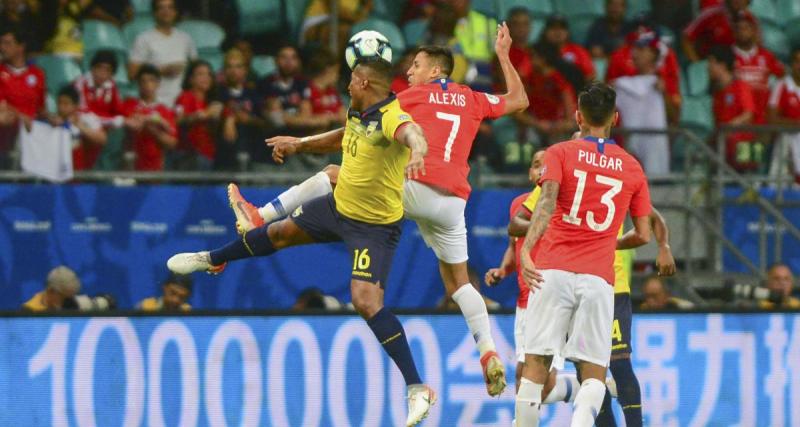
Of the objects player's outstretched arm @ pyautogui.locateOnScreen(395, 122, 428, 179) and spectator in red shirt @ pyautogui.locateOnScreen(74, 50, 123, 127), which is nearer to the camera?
player's outstretched arm @ pyautogui.locateOnScreen(395, 122, 428, 179)

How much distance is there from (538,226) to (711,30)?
8660 mm

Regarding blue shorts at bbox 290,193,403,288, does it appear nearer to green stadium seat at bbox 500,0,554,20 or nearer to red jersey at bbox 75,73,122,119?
red jersey at bbox 75,73,122,119

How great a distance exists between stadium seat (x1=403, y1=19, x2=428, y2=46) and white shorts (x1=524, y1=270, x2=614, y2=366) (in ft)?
21.2

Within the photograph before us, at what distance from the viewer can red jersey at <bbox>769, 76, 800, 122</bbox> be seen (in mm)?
17594

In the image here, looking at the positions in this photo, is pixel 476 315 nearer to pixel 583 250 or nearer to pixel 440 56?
pixel 583 250

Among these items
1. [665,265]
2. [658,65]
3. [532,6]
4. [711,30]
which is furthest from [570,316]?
[711,30]

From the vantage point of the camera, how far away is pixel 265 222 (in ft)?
37.7

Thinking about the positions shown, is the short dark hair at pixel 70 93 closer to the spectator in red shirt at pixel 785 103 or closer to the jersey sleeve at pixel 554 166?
the jersey sleeve at pixel 554 166

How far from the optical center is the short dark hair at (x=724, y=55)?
17719 millimetres

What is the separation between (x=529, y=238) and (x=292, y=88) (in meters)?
5.61

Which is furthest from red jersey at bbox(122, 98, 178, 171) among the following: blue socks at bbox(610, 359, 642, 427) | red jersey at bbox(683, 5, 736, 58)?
red jersey at bbox(683, 5, 736, 58)

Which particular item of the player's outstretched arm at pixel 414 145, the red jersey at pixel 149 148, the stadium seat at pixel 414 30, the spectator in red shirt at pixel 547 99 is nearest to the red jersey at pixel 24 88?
the red jersey at pixel 149 148

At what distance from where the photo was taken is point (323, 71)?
1541 centimetres

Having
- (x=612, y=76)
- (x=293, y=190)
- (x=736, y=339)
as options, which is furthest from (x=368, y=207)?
(x=612, y=76)
